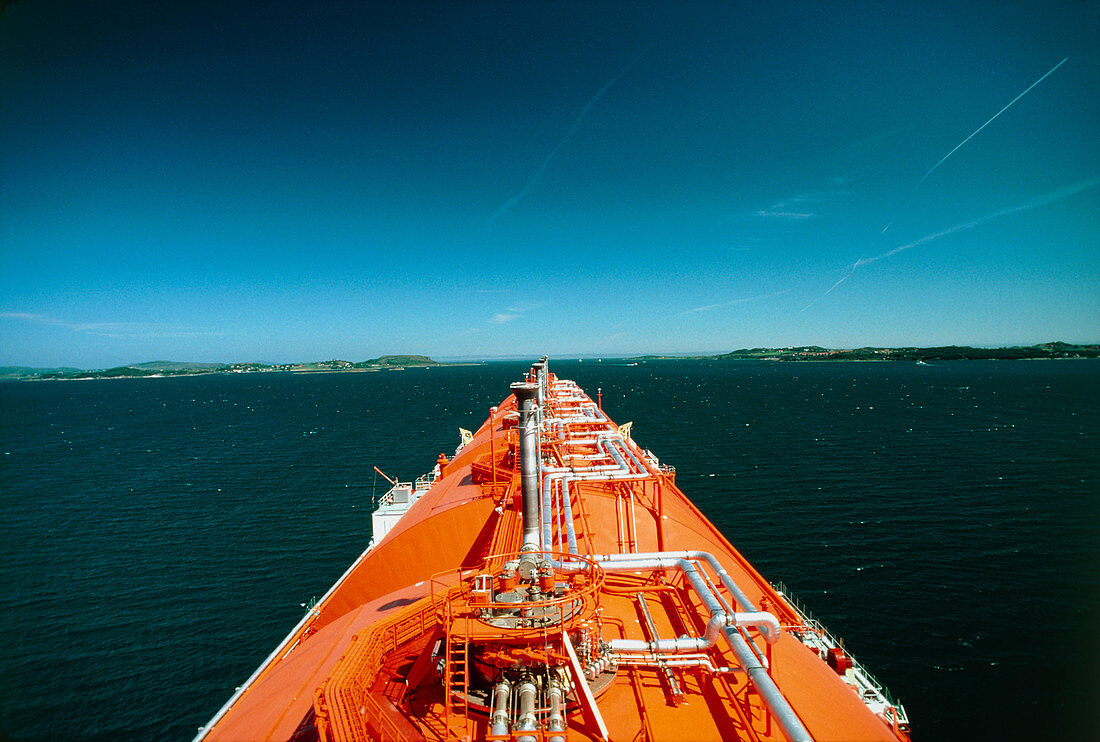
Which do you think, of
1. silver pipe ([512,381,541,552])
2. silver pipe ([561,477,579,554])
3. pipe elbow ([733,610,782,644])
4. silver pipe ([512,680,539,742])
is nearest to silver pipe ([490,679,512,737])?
silver pipe ([512,680,539,742])

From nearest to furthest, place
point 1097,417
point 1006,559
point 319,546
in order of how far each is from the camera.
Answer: point 1006,559 < point 319,546 < point 1097,417

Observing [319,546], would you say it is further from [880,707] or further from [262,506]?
[880,707]

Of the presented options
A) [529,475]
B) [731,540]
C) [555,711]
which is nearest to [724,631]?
[555,711]

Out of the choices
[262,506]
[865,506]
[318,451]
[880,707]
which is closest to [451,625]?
[880,707]

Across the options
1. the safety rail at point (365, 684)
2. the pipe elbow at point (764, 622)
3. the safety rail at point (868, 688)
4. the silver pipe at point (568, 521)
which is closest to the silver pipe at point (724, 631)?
the pipe elbow at point (764, 622)

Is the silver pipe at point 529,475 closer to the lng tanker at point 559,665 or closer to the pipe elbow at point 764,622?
the lng tanker at point 559,665

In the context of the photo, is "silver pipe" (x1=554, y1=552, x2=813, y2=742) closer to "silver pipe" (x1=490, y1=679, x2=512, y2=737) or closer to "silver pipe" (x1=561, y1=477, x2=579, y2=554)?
"silver pipe" (x1=561, y1=477, x2=579, y2=554)

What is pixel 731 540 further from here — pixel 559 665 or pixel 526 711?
pixel 526 711
